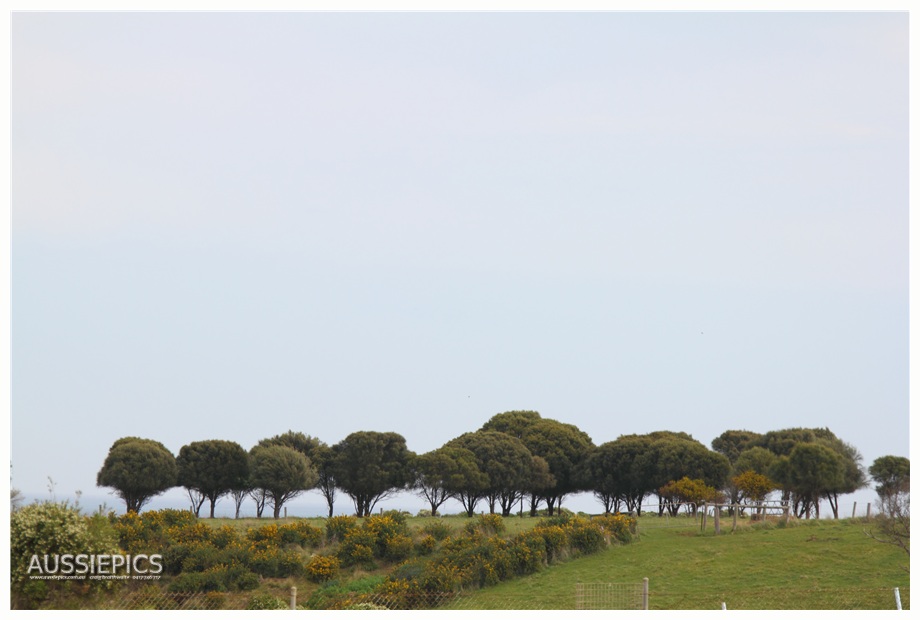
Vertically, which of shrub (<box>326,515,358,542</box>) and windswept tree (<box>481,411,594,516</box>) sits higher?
windswept tree (<box>481,411,594,516</box>)

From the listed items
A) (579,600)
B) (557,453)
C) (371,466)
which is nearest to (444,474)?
(371,466)

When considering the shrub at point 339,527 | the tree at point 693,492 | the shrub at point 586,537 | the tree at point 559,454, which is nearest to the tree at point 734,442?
the tree at point 559,454

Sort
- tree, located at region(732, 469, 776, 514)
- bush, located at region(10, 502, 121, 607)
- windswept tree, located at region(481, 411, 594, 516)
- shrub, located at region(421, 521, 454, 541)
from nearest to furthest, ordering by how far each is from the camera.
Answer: bush, located at region(10, 502, 121, 607)
shrub, located at region(421, 521, 454, 541)
tree, located at region(732, 469, 776, 514)
windswept tree, located at region(481, 411, 594, 516)

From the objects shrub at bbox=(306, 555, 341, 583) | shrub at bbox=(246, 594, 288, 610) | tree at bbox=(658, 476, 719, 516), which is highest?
tree at bbox=(658, 476, 719, 516)

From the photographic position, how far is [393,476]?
55094mm

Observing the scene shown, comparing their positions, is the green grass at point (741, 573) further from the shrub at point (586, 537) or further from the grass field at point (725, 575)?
the shrub at point (586, 537)

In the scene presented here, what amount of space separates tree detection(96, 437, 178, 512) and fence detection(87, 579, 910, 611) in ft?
85.6

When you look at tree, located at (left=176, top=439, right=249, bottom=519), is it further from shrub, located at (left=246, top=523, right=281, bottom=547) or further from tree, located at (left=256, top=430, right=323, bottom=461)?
shrub, located at (left=246, top=523, right=281, bottom=547)

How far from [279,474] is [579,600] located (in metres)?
35.1

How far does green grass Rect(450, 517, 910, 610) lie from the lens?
76.9 feet

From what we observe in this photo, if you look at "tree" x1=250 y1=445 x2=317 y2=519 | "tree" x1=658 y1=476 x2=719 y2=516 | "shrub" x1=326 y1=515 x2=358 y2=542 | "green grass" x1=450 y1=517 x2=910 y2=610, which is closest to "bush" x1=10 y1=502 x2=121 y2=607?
"green grass" x1=450 y1=517 x2=910 y2=610

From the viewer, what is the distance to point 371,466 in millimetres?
55188

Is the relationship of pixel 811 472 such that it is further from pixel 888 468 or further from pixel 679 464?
pixel 888 468
